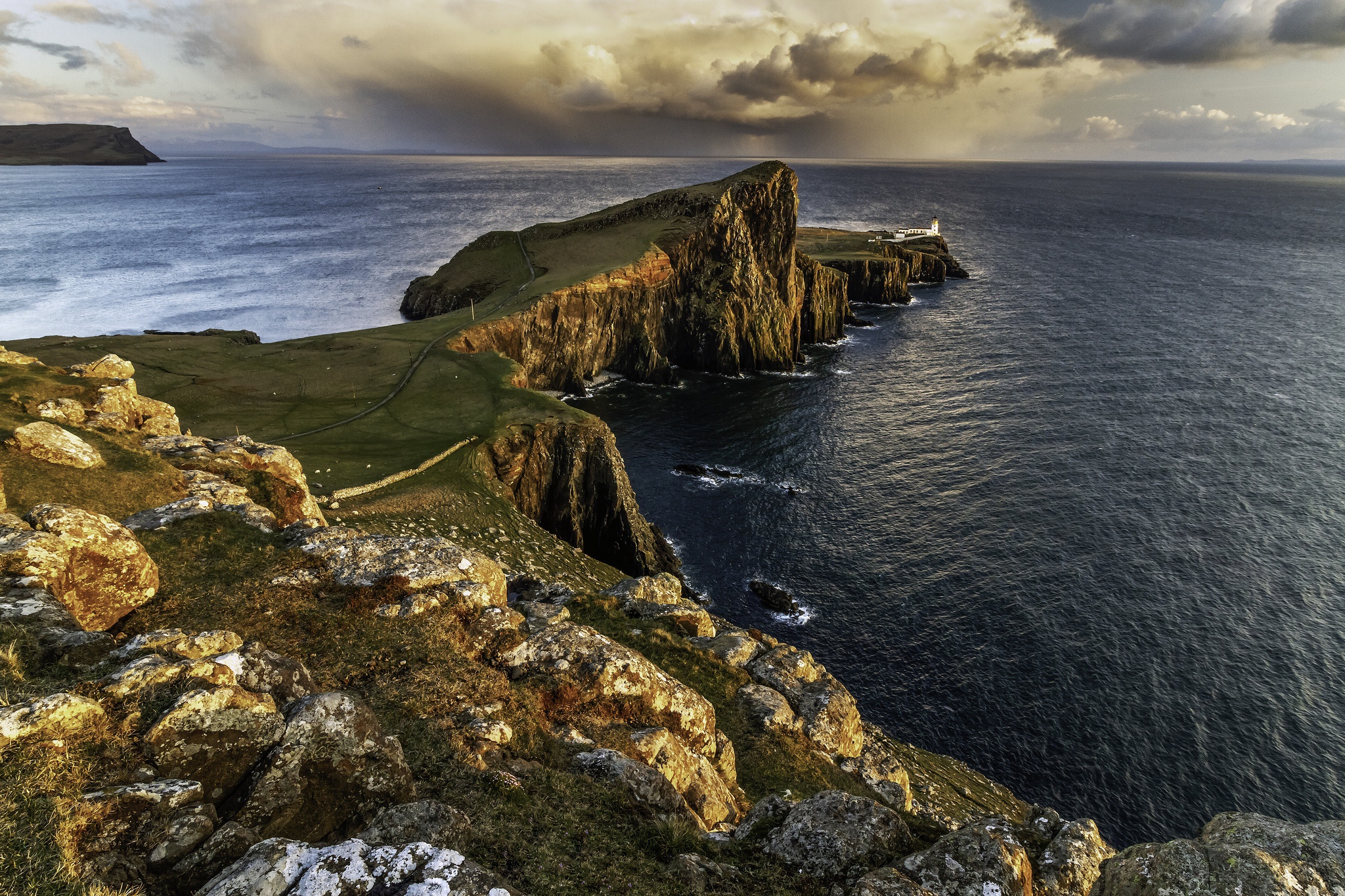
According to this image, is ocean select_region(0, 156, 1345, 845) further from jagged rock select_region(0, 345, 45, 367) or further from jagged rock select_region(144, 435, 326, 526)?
jagged rock select_region(0, 345, 45, 367)

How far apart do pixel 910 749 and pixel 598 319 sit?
75.9 metres

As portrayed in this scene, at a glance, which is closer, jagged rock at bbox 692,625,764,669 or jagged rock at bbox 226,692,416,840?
jagged rock at bbox 226,692,416,840

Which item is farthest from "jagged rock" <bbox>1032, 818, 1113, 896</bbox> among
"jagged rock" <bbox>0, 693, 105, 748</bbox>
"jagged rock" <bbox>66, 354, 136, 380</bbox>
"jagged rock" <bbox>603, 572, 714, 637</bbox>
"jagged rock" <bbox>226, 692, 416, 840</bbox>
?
"jagged rock" <bbox>66, 354, 136, 380</bbox>

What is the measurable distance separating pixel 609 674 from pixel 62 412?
2524 cm

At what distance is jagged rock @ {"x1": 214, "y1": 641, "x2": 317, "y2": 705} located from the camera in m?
12.9

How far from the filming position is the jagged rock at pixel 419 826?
10422 mm

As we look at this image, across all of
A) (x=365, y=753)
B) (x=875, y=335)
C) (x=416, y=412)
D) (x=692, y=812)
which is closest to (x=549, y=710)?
(x=692, y=812)

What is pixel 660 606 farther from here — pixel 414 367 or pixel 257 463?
pixel 414 367

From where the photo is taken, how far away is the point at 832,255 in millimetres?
156000

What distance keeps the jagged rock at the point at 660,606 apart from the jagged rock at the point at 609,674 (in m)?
8.14

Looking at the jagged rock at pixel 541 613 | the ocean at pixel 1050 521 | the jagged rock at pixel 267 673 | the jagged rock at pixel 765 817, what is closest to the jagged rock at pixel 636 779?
the jagged rock at pixel 765 817

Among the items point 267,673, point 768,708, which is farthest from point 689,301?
point 267,673

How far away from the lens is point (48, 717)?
988 cm

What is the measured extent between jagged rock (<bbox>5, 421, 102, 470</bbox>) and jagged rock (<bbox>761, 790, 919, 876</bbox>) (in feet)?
81.1
